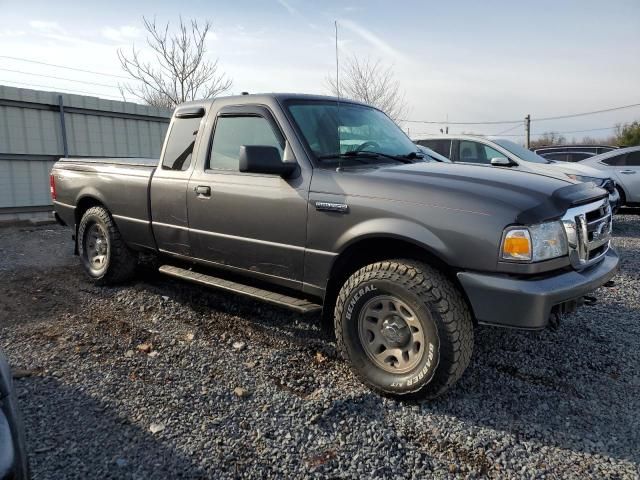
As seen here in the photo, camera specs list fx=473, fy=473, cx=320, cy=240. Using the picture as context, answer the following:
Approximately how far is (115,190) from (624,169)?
10.3 metres

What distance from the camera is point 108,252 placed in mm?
5016

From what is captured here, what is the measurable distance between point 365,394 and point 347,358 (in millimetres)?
264

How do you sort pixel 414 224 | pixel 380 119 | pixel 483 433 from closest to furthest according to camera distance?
pixel 483 433
pixel 414 224
pixel 380 119

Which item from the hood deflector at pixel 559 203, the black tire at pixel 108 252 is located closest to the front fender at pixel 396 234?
the hood deflector at pixel 559 203

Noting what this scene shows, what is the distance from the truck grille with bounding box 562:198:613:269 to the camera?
277 cm

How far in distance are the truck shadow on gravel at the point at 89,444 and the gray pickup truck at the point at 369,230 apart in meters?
1.26

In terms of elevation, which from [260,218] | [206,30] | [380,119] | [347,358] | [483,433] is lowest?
[483,433]

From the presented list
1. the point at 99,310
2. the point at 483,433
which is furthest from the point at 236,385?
the point at 99,310

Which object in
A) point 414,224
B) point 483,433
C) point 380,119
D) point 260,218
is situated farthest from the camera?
point 380,119

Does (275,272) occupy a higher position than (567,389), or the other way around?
(275,272)

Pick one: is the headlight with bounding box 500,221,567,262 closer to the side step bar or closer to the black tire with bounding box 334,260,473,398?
the black tire with bounding box 334,260,473,398

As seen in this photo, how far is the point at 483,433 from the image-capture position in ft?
8.64

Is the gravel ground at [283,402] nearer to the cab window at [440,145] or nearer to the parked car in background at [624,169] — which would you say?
the cab window at [440,145]

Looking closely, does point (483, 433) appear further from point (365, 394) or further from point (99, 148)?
point (99, 148)
